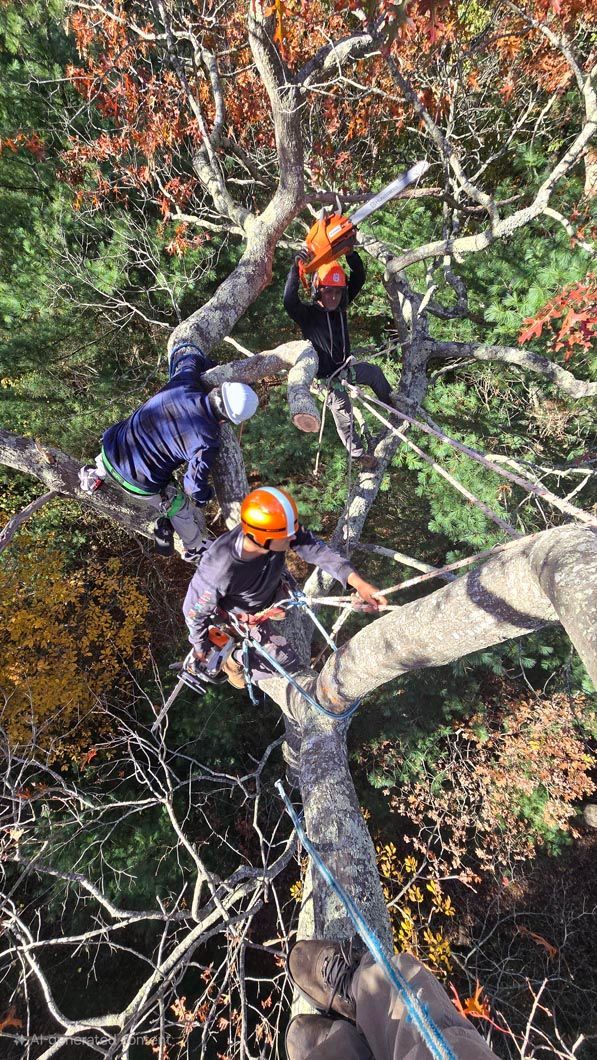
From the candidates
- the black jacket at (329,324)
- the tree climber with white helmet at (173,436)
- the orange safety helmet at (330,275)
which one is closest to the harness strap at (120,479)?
the tree climber with white helmet at (173,436)

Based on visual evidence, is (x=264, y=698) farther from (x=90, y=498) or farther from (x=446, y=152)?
(x=446, y=152)

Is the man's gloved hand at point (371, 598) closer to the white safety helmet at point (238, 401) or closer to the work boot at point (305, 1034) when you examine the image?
the white safety helmet at point (238, 401)

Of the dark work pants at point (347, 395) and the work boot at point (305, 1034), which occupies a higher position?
the dark work pants at point (347, 395)

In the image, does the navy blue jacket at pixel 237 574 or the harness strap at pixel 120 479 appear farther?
the harness strap at pixel 120 479

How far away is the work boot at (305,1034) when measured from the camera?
1.76 meters

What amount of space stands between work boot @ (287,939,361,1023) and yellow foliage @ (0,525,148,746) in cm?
440

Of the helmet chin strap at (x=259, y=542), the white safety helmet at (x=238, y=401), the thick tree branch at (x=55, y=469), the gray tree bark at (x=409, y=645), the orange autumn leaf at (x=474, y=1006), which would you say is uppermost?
the thick tree branch at (x=55, y=469)

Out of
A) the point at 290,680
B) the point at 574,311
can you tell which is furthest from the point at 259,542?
the point at 574,311

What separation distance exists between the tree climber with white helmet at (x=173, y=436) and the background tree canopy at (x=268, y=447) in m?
1.40

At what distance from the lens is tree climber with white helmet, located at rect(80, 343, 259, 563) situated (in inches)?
98.3

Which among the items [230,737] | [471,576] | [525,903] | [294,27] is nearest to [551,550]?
[471,576]

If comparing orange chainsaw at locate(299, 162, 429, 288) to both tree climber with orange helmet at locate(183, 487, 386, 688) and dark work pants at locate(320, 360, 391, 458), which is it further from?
tree climber with orange helmet at locate(183, 487, 386, 688)

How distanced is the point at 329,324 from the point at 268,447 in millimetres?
2148

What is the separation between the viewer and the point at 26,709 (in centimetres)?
571
